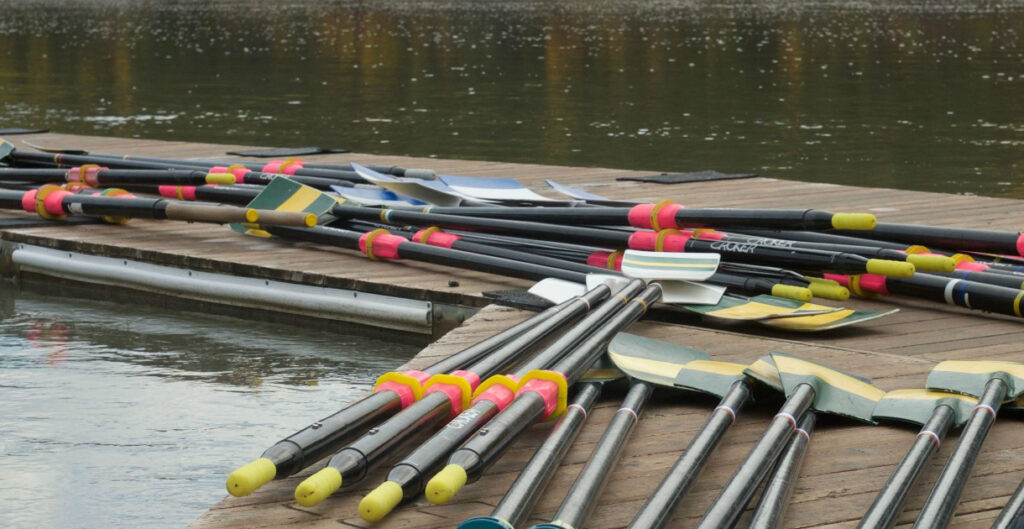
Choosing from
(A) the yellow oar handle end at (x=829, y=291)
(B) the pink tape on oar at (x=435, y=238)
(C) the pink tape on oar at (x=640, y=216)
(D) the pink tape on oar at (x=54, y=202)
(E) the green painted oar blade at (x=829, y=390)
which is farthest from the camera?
(D) the pink tape on oar at (x=54, y=202)

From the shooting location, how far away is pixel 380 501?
3.42 metres

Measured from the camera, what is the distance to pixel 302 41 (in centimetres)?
4344

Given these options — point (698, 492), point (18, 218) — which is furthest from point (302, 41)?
point (698, 492)

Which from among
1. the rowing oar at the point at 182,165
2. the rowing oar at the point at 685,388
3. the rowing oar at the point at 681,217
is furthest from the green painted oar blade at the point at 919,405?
the rowing oar at the point at 182,165

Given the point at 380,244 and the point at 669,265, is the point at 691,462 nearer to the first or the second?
the point at 669,265

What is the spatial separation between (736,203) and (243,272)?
11.5 feet

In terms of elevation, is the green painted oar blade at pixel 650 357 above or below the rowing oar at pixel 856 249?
below

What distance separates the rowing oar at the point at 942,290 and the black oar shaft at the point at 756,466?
1.73m

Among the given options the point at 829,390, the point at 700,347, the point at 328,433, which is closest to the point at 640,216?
the point at 700,347

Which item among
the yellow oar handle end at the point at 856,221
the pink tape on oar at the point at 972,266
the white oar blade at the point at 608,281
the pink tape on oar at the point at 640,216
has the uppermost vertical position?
the yellow oar handle end at the point at 856,221

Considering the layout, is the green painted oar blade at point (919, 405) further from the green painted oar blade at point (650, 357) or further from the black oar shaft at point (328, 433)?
the black oar shaft at point (328, 433)

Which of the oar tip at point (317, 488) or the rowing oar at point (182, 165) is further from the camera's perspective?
the rowing oar at point (182, 165)

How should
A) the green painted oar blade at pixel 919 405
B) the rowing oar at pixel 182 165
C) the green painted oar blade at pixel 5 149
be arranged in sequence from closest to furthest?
1. the green painted oar blade at pixel 919 405
2. the rowing oar at pixel 182 165
3. the green painted oar blade at pixel 5 149

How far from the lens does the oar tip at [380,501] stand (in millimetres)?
3410
